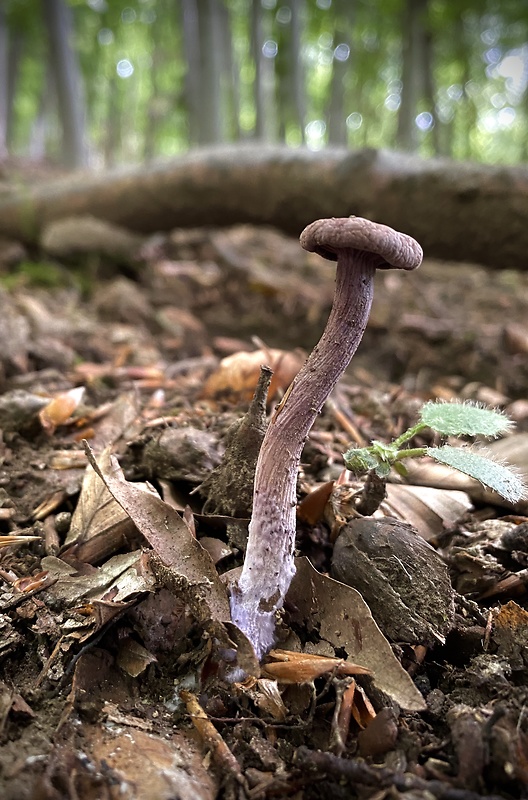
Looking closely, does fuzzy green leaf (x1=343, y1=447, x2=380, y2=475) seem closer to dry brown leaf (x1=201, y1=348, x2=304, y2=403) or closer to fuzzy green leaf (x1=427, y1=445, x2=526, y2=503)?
fuzzy green leaf (x1=427, y1=445, x2=526, y2=503)

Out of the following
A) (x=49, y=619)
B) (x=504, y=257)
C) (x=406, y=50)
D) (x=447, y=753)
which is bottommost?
(x=447, y=753)

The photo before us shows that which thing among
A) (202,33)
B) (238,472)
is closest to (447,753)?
(238,472)

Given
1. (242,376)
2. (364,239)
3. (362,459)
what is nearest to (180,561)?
(362,459)

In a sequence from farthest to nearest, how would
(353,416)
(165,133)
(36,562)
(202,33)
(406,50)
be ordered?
(165,133), (406,50), (202,33), (353,416), (36,562)

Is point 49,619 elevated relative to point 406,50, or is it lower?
lower

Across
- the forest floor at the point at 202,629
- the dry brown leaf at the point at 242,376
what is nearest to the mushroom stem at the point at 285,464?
the forest floor at the point at 202,629

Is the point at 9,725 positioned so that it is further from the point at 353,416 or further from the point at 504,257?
the point at 504,257

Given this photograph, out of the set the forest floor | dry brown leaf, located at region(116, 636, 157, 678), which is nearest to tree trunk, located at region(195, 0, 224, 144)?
the forest floor
